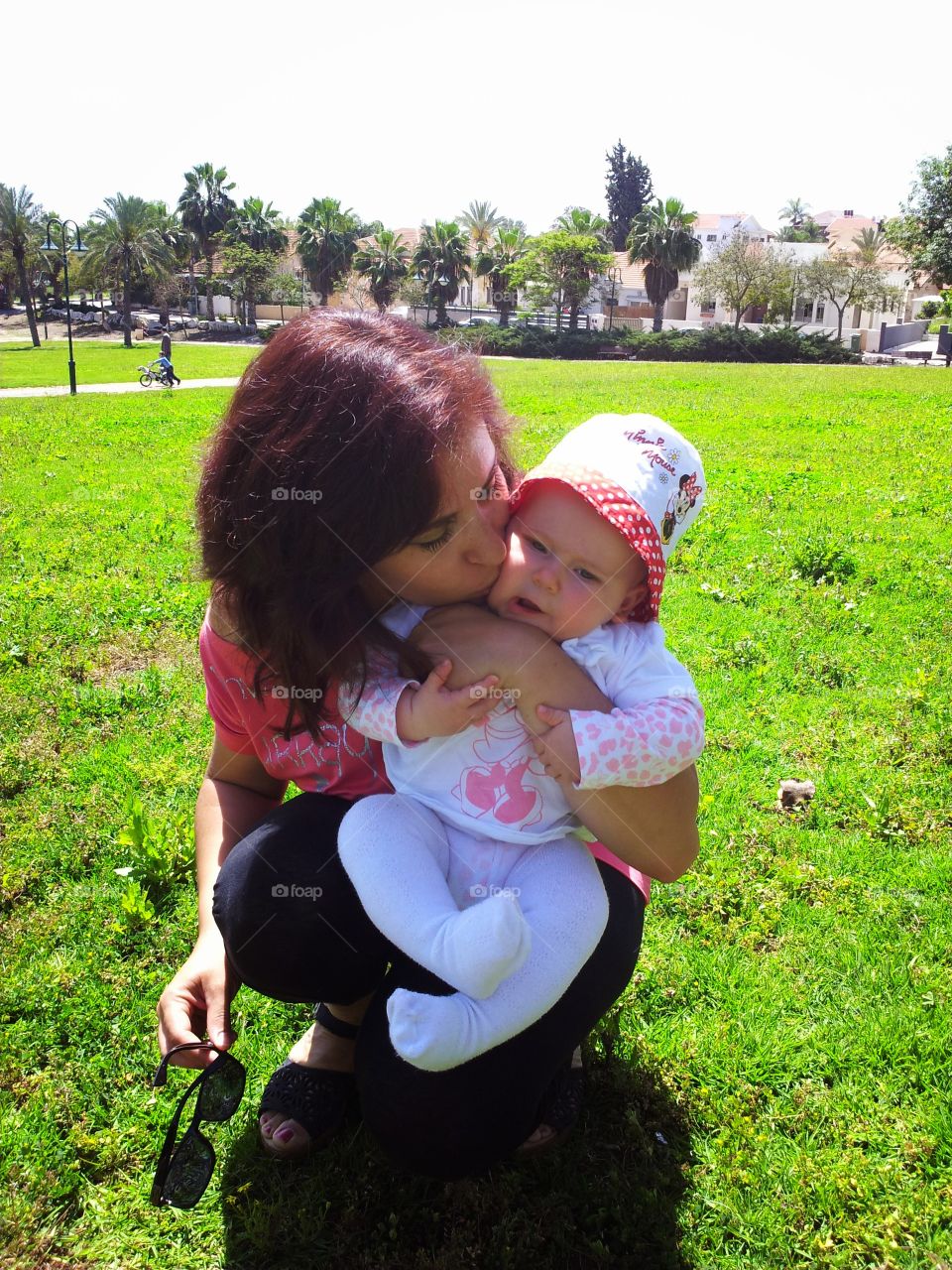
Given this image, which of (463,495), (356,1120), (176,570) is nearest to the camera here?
(463,495)

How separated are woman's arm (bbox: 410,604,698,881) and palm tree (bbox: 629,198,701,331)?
50541 mm

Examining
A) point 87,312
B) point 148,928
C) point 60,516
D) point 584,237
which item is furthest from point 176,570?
point 87,312

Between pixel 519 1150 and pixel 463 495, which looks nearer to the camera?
pixel 463 495

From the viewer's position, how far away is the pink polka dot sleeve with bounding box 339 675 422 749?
1689mm

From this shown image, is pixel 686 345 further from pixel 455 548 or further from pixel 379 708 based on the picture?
pixel 379 708

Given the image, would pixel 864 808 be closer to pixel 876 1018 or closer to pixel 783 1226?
pixel 876 1018

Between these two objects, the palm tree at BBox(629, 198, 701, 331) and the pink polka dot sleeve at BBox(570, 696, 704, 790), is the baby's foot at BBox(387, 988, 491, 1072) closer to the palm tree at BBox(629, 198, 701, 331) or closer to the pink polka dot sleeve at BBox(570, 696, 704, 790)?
the pink polka dot sleeve at BBox(570, 696, 704, 790)

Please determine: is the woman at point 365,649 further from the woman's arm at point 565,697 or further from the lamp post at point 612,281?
the lamp post at point 612,281

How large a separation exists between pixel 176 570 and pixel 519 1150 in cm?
507

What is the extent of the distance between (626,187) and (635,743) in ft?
292

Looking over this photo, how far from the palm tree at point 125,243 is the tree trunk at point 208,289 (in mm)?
6534

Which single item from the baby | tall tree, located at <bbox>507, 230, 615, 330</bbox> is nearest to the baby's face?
the baby

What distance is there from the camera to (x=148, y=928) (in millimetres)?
2873

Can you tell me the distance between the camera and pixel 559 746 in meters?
1.61
